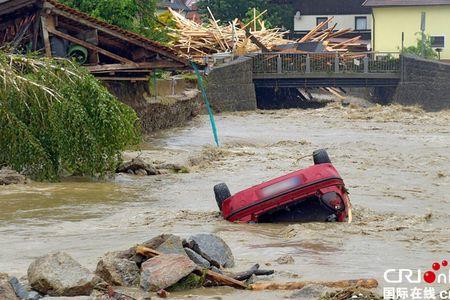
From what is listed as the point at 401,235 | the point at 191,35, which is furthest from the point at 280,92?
the point at 401,235

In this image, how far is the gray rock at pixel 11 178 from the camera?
21688 mm

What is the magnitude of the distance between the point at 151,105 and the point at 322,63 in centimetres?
1854

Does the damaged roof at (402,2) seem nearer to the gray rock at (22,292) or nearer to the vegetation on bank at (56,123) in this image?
the vegetation on bank at (56,123)

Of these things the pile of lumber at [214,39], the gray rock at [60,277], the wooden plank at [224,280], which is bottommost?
the pile of lumber at [214,39]

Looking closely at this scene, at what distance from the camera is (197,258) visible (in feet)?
41.5

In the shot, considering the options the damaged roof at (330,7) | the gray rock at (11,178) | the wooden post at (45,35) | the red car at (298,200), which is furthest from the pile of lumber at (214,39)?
the red car at (298,200)

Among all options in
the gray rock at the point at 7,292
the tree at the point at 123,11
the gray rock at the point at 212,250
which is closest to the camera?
the gray rock at the point at 7,292

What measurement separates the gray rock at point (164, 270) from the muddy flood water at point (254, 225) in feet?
0.70

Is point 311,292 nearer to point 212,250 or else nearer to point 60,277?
point 212,250

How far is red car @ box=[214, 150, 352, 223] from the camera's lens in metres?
17.1

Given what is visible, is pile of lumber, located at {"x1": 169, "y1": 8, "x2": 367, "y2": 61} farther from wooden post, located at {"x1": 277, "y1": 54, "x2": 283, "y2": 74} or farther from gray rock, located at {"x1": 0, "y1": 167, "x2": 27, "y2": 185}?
gray rock, located at {"x1": 0, "y1": 167, "x2": 27, "y2": 185}

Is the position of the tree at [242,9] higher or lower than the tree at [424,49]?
higher

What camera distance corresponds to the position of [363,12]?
254ft

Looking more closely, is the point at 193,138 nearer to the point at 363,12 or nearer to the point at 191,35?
the point at 191,35
